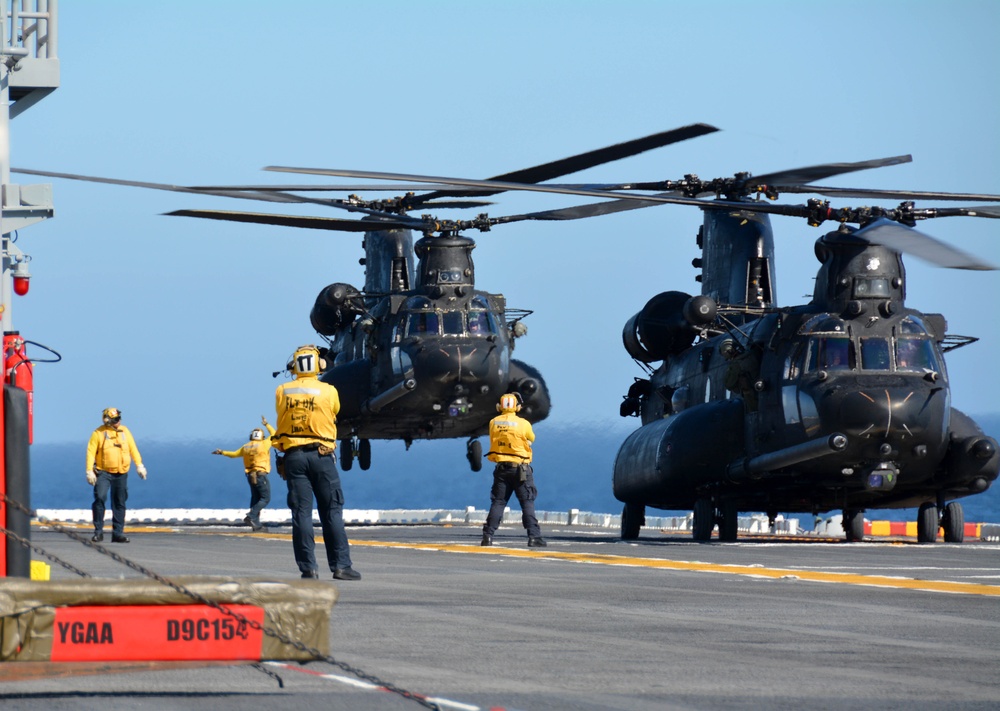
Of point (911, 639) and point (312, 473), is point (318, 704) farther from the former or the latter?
point (312, 473)

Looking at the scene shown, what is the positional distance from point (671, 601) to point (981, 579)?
4.42 meters

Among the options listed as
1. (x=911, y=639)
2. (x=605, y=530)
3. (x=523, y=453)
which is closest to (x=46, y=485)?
(x=605, y=530)

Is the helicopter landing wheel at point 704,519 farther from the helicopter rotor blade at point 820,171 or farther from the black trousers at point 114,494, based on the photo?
the black trousers at point 114,494

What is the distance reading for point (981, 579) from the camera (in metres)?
16.1

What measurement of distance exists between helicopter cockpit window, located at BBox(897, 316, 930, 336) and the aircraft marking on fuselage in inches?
219

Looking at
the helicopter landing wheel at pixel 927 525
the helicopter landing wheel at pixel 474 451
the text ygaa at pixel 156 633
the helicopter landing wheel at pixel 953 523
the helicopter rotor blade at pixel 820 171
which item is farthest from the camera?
the helicopter landing wheel at pixel 474 451

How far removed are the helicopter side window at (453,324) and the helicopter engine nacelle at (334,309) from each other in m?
3.13

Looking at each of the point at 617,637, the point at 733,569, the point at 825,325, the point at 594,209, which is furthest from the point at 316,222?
the point at 617,637

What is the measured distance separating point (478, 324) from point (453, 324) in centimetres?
55

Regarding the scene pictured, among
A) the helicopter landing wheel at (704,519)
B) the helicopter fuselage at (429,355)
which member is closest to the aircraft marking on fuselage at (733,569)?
the helicopter landing wheel at (704,519)

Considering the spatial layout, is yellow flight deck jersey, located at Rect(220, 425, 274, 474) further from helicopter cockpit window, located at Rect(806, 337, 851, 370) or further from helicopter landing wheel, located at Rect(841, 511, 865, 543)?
helicopter cockpit window, located at Rect(806, 337, 851, 370)

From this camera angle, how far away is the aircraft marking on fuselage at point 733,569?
48.9ft

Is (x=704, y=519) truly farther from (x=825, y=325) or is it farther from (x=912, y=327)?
(x=912, y=327)

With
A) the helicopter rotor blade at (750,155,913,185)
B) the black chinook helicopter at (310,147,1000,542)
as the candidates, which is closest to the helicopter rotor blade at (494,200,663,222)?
the black chinook helicopter at (310,147,1000,542)
